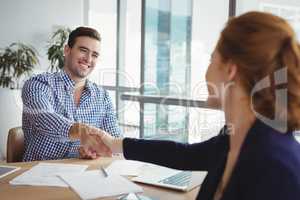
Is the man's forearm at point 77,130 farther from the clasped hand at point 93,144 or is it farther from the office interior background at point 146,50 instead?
the office interior background at point 146,50

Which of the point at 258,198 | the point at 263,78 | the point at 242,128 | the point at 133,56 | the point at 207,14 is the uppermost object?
the point at 207,14

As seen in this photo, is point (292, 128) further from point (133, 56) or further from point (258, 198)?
point (133, 56)

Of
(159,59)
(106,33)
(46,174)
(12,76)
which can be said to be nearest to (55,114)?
(46,174)

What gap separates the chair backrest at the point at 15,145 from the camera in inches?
86.4

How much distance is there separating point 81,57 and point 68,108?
0.42 metres

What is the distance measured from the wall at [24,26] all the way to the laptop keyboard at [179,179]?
3.45 m

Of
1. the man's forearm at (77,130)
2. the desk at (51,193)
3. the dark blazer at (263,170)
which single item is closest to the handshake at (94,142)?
the man's forearm at (77,130)

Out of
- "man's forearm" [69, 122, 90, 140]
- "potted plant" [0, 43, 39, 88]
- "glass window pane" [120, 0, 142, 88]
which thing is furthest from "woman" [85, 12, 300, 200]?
"glass window pane" [120, 0, 142, 88]

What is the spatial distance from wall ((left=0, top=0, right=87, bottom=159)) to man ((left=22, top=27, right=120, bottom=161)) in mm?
2308

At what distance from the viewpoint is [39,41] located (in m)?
4.90

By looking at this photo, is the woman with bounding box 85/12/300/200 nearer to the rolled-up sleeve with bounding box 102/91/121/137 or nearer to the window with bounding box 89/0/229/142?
the rolled-up sleeve with bounding box 102/91/121/137

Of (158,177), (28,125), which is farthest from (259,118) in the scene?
(28,125)

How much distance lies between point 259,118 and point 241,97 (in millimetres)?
82

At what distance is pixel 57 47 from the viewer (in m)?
4.67
